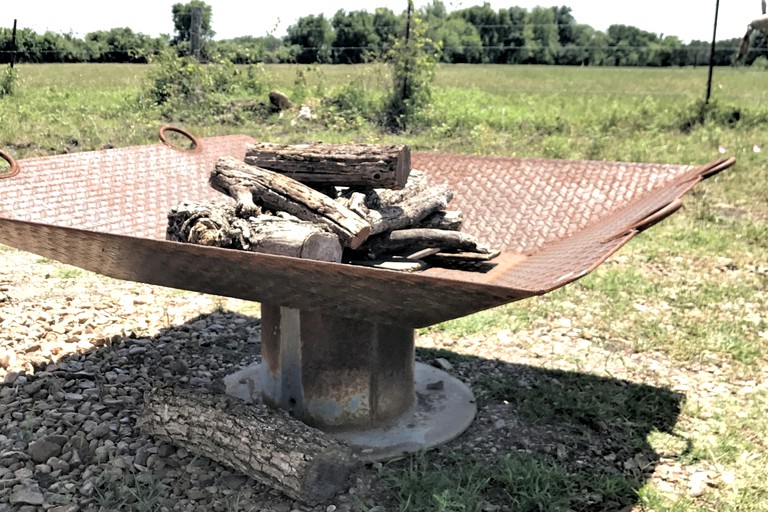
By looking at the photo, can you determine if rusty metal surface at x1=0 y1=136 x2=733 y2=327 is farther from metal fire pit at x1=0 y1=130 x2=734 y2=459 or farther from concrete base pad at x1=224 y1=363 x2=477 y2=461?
concrete base pad at x1=224 y1=363 x2=477 y2=461

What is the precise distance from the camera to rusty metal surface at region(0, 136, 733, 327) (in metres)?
1.96

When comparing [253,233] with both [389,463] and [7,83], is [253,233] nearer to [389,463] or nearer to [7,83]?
[389,463]

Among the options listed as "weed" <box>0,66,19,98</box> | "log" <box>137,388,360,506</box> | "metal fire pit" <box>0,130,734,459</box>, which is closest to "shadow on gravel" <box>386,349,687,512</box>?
"metal fire pit" <box>0,130,734,459</box>

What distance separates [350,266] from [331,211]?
887 millimetres

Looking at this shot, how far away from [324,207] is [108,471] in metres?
1.15

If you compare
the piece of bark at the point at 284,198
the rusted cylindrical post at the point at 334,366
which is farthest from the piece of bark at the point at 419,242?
the rusted cylindrical post at the point at 334,366

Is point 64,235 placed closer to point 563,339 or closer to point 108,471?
point 108,471

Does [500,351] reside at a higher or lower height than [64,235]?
lower

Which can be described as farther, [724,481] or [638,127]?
[638,127]

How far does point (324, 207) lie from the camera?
2.72 meters

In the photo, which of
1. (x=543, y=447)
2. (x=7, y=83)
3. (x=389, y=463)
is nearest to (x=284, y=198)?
(x=389, y=463)

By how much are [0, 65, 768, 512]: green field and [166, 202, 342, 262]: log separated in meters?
0.80

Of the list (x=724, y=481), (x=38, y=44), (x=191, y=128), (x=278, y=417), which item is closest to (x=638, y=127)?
(x=191, y=128)

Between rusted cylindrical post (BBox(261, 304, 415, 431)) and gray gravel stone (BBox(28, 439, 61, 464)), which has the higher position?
rusted cylindrical post (BBox(261, 304, 415, 431))
